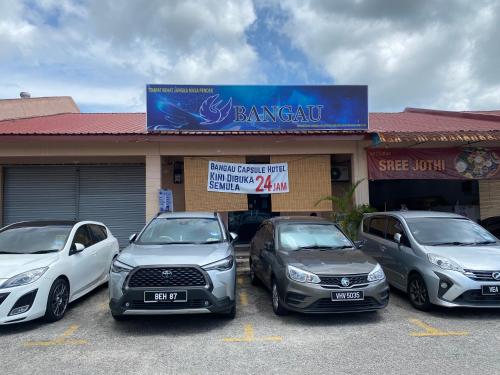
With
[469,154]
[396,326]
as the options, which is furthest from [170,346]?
[469,154]

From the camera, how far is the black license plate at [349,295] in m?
5.61

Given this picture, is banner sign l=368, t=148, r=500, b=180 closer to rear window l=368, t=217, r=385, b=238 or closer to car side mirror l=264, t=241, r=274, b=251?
rear window l=368, t=217, r=385, b=238

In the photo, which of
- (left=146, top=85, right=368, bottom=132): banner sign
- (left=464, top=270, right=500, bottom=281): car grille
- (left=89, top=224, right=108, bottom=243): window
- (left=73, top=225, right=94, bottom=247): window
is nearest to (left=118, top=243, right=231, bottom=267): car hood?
(left=73, top=225, right=94, bottom=247): window

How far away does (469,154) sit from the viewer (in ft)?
38.3

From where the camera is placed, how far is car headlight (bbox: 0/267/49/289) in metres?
5.36

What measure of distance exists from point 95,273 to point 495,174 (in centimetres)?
1103

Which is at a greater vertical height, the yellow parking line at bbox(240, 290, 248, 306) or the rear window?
the rear window

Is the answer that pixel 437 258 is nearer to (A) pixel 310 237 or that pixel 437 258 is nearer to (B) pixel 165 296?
(A) pixel 310 237

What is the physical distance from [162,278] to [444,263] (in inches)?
168

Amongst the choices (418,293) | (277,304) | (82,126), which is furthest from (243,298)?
(82,126)

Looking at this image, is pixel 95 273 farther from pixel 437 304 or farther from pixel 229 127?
pixel 437 304

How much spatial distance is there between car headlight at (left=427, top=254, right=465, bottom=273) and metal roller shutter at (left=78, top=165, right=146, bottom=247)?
9320 mm

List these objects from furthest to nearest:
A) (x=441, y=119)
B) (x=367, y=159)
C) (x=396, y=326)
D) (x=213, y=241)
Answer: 1. (x=441, y=119)
2. (x=367, y=159)
3. (x=213, y=241)
4. (x=396, y=326)

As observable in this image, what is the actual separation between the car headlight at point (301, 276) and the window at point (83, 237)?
149 inches
